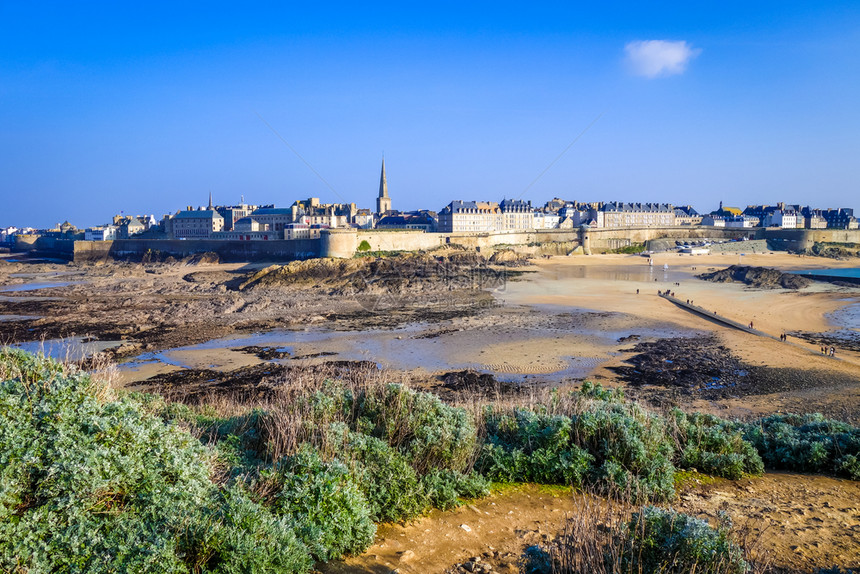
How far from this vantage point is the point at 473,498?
5727 mm

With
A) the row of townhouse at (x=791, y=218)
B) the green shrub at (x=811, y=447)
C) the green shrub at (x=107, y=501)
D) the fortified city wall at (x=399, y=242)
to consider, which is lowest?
the green shrub at (x=811, y=447)

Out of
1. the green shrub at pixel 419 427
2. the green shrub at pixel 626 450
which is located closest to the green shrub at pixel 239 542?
the green shrub at pixel 419 427

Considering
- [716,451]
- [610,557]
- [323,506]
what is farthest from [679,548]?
[716,451]

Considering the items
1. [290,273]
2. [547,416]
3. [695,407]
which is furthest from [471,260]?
[547,416]

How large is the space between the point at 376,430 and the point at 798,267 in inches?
2034

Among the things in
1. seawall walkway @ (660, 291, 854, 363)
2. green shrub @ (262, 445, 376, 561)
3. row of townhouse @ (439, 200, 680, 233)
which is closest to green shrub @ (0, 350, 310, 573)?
green shrub @ (262, 445, 376, 561)

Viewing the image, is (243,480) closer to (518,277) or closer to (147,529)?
(147,529)

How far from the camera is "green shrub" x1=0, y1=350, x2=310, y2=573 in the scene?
337cm

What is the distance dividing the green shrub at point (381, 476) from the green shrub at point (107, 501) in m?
1.24

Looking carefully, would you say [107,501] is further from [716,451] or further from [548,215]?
[548,215]

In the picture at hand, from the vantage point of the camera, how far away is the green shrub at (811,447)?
6848 mm

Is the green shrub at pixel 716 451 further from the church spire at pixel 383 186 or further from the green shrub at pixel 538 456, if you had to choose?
the church spire at pixel 383 186

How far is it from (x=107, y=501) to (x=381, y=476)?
241 centimetres

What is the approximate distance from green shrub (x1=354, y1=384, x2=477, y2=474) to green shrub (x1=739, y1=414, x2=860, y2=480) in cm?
421
